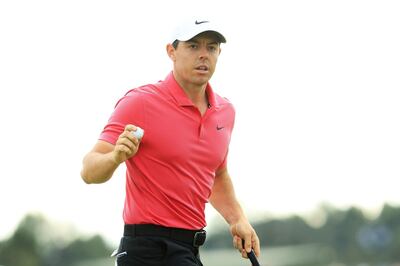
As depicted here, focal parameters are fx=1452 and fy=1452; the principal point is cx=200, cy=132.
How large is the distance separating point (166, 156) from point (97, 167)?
2.05 feet

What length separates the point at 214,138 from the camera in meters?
10.4

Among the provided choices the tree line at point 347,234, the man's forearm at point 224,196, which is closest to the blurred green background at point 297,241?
the tree line at point 347,234

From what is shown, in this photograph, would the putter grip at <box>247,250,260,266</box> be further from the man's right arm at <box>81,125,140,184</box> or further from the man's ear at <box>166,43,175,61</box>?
the man's ear at <box>166,43,175,61</box>

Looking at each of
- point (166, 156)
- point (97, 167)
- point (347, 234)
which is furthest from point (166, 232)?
point (347, 234)

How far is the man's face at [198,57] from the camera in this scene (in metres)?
10.1

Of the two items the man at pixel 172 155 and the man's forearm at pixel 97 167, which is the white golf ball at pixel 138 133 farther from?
the man at pixel 172 155

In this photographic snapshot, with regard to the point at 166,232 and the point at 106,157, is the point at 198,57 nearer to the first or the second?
the point at 106,157

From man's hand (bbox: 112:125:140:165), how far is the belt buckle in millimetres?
1123

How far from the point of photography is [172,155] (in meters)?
10.1

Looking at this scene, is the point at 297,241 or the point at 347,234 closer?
the point at 297,241

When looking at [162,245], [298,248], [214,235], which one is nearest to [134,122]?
[162,245]

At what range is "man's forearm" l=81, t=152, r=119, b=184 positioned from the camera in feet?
31.3

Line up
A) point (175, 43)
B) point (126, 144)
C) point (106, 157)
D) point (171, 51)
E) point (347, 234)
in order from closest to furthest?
point (126, 144) < point (106, 157) < point (175, 43) < point (171, 51) < point (347, 234)

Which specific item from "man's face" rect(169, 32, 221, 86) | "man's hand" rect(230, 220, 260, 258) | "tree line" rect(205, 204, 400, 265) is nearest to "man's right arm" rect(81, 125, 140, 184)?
"man's face" rect(169, 32, 221, 86)
